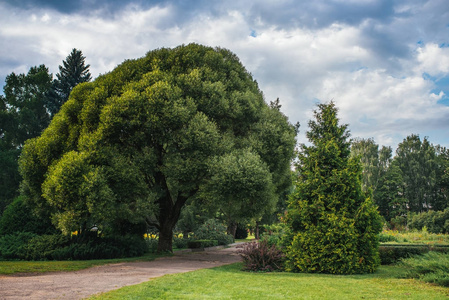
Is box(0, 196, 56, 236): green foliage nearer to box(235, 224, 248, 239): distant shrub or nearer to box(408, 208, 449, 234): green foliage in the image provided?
box(235, 224, 248, 239): distant shrub

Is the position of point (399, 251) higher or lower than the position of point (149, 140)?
lower

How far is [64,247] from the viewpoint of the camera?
16047 millimetres

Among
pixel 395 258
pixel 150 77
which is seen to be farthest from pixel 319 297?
pixel 150 77

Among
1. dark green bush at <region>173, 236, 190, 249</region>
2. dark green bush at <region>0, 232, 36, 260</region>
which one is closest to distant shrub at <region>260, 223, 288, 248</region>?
dark green bush at <region>173, 236, 190, 249</region>

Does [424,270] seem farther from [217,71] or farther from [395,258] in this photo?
[217,71]

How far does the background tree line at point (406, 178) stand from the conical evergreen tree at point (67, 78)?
127 feet

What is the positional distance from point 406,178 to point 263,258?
48283mm

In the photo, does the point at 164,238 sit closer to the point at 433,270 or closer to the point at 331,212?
the point at 331,212

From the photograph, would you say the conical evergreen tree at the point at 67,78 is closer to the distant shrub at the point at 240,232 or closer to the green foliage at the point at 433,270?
the distant shrub at the point at 240,232

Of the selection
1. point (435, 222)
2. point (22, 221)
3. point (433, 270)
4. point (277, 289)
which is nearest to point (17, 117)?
point (22, 221)

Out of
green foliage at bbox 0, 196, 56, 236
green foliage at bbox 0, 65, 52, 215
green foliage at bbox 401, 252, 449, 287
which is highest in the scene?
green foliage at bbox 0, 65, 52, 215

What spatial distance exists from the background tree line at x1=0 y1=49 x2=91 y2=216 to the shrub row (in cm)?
2272

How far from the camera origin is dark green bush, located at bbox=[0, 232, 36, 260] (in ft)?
50.5

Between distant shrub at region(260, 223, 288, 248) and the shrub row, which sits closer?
distant shrub at region(260, 223, 288, 248)
